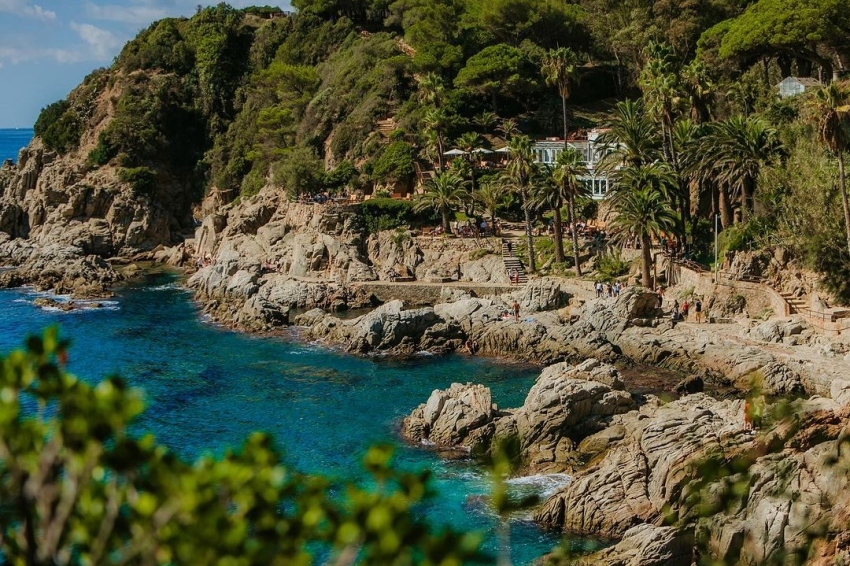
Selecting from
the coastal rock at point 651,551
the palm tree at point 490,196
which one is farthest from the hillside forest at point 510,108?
the coastal rock at point 651,551

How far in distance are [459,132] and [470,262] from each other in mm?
18781

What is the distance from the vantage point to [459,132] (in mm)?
Result: 80312

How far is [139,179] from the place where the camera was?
300 ft

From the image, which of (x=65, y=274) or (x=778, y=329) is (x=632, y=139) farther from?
(x=65, y=274)

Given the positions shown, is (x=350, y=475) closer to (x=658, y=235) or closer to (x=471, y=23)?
(x=658, y=235)

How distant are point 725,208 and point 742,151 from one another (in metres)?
5.11

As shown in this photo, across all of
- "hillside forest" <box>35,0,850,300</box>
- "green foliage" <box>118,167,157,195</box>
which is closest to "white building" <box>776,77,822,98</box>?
"hillside forest" <box>35,0,850,300</box>

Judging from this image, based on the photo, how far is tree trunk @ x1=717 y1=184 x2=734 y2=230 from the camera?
56.4 m

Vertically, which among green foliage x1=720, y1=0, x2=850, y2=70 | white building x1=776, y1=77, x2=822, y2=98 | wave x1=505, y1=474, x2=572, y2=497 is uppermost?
green foliage x1=720, y1=0, x2=850, y2=70

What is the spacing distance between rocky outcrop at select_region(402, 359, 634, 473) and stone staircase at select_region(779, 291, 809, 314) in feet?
47.1

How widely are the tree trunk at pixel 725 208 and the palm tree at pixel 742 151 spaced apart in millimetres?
1706

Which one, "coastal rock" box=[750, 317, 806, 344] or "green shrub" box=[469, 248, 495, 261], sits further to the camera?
"green shrub" box=[469, 248, 495, 261]

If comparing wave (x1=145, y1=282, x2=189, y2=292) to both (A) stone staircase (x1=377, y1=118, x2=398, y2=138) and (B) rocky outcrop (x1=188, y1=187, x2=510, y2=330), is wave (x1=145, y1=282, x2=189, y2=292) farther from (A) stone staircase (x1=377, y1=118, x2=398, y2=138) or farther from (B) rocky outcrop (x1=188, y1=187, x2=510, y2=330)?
(A) stone staircase (x1=377, y1=118, x2=398, y2=138)

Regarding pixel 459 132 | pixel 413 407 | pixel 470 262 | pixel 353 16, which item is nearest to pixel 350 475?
pixel 413 407
